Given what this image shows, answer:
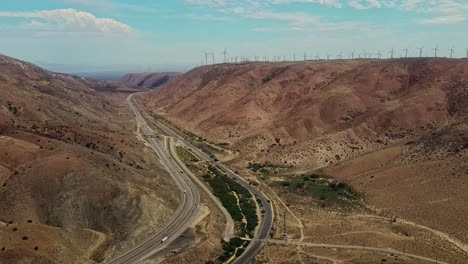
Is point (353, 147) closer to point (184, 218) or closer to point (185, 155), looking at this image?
point (185, 155)

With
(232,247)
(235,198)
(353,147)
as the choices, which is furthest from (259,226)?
(353,147)

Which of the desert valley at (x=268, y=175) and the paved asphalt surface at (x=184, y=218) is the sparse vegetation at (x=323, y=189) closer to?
the desert valley at (x=268, y=175)

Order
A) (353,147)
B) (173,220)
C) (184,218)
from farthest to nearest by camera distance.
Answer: (353,147), (184,218), (173,220)

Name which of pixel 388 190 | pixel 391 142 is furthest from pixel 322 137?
pixel 388 190

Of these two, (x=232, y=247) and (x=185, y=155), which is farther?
(x=185, y=155)

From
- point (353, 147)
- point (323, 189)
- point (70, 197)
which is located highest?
point (70, 197)

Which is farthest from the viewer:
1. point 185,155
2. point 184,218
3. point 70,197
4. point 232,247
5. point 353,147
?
point 185,155

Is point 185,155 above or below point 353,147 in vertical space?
below

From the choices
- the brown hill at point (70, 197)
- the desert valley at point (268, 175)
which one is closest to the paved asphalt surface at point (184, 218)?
the desert valley at point (268, 175)

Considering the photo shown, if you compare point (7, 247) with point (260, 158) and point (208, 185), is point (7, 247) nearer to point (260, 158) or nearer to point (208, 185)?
point (208, 185)
